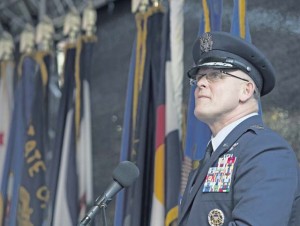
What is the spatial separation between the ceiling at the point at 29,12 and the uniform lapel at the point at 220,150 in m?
3.19

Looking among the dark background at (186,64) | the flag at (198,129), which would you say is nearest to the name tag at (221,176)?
the flag at (198,129)

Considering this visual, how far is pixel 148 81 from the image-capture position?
3.63 metres

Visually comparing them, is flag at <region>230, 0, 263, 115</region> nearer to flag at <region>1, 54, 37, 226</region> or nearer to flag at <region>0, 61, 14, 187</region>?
flag at <region>1, 54, 37, 226</region>

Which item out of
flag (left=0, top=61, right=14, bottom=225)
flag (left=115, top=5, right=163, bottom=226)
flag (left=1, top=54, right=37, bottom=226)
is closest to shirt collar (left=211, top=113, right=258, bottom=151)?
flag (left=115, top=5, right=163, bottom=226)

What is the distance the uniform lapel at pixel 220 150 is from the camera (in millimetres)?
1724

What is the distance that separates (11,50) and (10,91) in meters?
0.31

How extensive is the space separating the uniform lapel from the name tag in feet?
0.06

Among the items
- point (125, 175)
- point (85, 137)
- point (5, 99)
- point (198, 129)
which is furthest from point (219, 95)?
point (5, 99)

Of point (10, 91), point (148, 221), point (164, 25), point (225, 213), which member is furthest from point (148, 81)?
point (225, 213)

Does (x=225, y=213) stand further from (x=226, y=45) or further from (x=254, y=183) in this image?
(x=226, y=45)

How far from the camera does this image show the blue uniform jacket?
152 cm

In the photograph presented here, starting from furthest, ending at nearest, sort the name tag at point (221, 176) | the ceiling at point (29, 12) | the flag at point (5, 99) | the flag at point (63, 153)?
1. the ceiling at point (29, 12)
2. the flag at point (5, 99)
3. the flag at point (63, 153)
4. the name tag at point (221, 176)

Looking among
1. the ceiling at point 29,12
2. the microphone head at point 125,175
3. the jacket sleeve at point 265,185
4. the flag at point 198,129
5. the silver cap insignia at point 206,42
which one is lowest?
the jacket sleeve at point 265,185

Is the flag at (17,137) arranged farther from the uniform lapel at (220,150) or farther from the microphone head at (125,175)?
the uniform lapel at (220,150)
